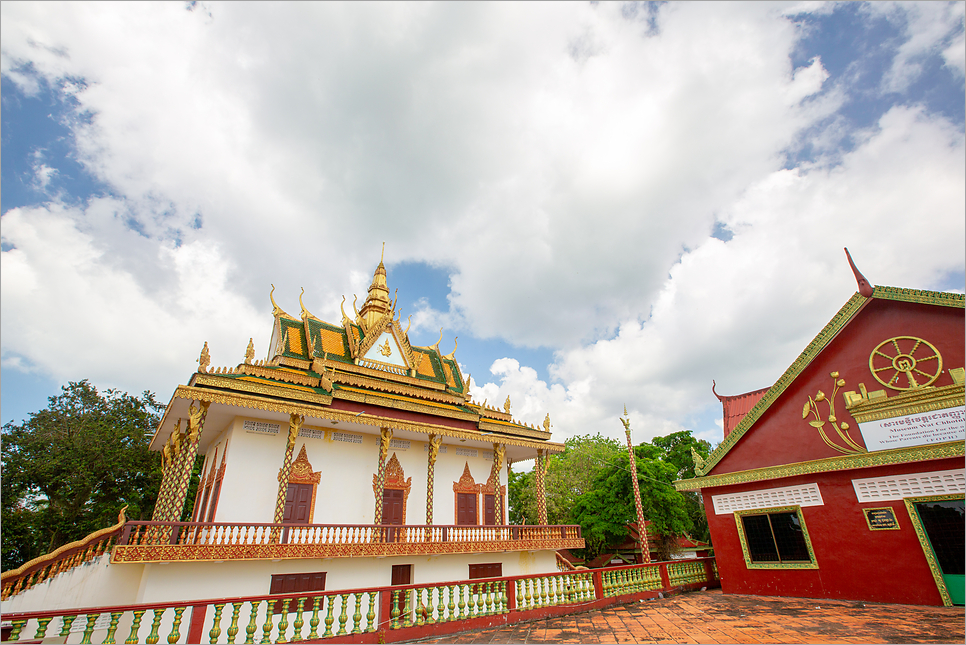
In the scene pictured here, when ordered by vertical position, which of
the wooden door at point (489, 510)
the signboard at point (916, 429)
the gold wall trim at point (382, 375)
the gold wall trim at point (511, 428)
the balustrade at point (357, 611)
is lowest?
the balustrade at point (357, 611)

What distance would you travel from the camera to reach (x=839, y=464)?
9586 millimetres

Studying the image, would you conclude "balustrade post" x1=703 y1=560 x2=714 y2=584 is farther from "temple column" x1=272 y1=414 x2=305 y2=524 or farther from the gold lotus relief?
"temple column" x1=272 y1=414 x2=305 y2=524

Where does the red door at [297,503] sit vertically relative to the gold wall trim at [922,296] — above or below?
below

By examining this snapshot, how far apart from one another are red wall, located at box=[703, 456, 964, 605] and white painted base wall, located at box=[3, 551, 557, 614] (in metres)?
8.27

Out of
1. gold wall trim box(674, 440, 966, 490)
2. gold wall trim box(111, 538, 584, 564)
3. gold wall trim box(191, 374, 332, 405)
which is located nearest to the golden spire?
gold wall trim box(191, 374, 332, 405)

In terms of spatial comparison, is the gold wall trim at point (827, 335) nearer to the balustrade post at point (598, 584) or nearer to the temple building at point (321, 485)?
the balustrade post at point (598, 584)

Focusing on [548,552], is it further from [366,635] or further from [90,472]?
[90,472]

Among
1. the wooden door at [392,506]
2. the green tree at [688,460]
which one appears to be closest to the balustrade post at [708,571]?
the wooden door at [392,506]

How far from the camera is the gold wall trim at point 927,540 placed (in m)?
8.17

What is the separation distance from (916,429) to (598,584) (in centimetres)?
704

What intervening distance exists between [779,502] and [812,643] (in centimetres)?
510

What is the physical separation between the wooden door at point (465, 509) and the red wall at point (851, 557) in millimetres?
7547

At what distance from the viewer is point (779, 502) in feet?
34.9

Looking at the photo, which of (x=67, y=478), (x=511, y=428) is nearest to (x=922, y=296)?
(x=511, y=428)
